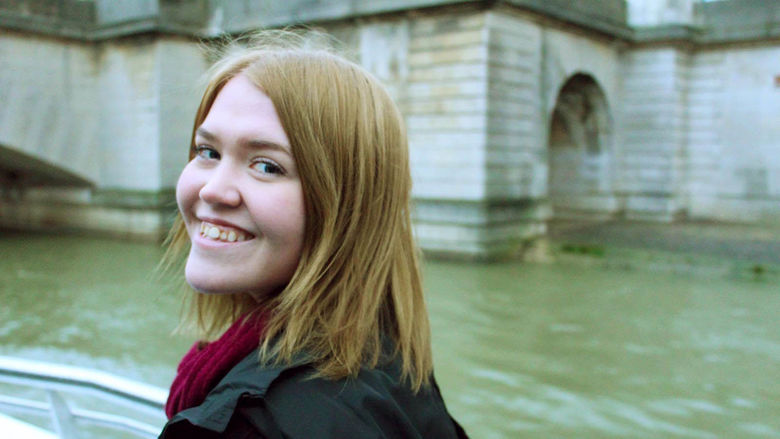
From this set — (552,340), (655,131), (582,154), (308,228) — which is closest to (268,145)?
(308,228)

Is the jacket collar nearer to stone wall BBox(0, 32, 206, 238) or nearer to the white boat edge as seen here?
the white boat edge

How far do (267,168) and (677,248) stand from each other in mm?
9416

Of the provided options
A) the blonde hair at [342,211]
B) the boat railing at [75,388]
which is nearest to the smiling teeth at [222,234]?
the blonde hair at [342,211]

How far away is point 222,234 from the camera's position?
→ 1.22 metres

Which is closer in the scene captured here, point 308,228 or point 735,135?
point 308,228

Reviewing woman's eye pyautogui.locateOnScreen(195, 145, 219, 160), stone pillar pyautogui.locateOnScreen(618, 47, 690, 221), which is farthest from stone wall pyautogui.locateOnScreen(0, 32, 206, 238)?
woman's eye pyautogui.locateOnScreen(195, 145, 219, 160)

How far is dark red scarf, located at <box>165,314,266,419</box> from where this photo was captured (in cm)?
114

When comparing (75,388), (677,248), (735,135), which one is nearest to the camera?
(75,388)

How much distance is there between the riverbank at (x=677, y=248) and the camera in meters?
8.83

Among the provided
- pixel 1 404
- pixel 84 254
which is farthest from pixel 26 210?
pixel 1 404

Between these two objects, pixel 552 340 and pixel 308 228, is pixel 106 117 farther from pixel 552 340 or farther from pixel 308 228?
pixel 308 228

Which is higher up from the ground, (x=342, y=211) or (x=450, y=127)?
(x=450, y=127)

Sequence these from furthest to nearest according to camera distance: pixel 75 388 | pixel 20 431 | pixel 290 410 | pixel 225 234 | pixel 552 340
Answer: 1. pixel 552 340
2. pixel 75 388
3. pixel 225 234
4. pixel 20 431
5. pixel 290 410

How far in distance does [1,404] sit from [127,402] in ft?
1.60
